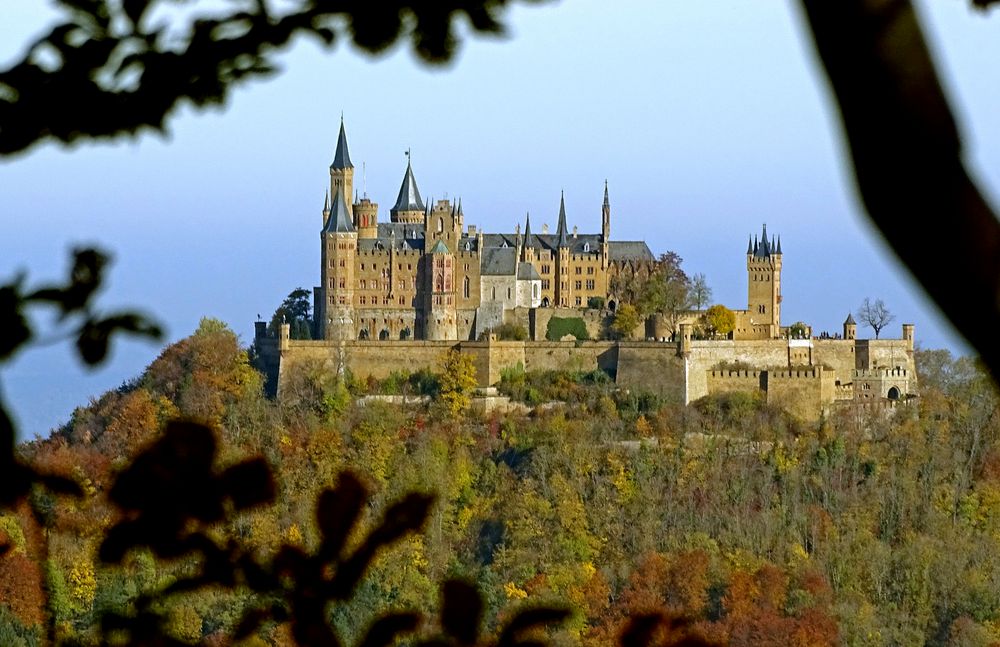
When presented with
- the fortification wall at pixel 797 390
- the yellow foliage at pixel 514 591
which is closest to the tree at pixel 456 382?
the yellow foliage at pixel 514 591

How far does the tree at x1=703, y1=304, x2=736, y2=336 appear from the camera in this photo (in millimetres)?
57344

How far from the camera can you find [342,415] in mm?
55188

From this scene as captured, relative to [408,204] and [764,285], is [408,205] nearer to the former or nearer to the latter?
[408,204]

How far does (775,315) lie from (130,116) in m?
55.9

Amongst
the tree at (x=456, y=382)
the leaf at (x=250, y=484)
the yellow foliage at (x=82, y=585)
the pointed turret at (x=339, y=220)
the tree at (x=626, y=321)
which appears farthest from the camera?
the pointed turret at (x=339, y=220)

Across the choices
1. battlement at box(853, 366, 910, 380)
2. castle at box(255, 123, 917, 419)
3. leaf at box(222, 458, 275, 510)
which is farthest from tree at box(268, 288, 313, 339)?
leaf at box(222, 458, 275, 510)

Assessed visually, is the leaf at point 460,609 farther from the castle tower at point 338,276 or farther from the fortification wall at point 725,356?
the castle tower at point 338,276

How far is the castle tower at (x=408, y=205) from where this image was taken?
61.4 m

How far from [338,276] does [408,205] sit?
6286 mm

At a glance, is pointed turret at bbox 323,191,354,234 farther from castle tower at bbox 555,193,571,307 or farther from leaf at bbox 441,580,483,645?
leaf at bbox 441,580,483,645

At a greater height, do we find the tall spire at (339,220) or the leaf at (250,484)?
the tall spire at (339,220)

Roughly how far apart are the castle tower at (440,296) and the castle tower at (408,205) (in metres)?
4.24

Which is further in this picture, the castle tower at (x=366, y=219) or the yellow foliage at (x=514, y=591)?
the castle tower at (x=366, y=219)

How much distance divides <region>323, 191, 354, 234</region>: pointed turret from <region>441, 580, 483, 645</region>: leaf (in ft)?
177
